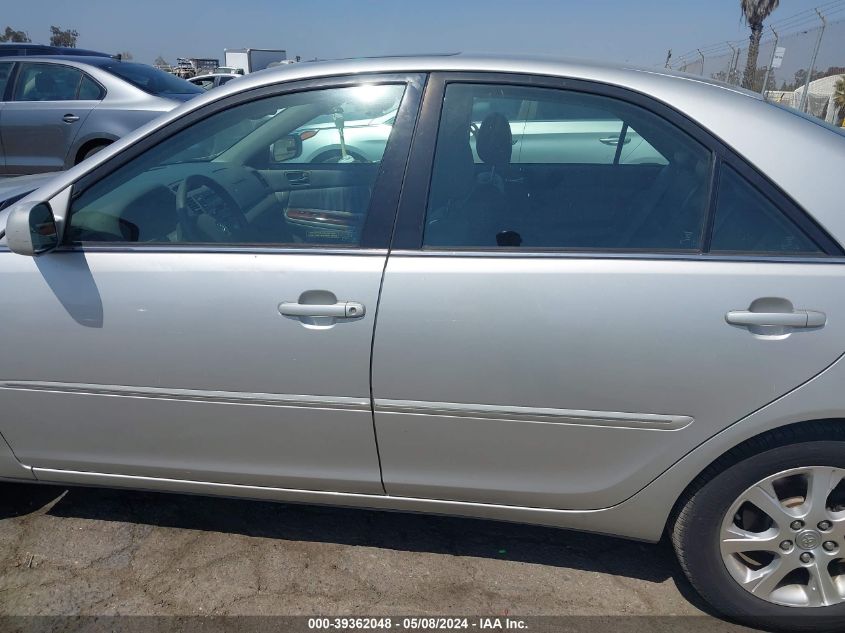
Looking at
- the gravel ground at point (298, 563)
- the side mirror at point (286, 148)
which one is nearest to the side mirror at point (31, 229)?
the side mirror at point (286, 148)

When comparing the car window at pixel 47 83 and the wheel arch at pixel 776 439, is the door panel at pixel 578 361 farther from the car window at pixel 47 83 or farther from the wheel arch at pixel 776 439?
the car window at pixel 47 83

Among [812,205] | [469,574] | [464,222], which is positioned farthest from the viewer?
Answer: [469,574]

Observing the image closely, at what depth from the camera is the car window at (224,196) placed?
85.8 inches

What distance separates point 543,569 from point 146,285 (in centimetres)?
165

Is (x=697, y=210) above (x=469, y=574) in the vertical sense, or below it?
above

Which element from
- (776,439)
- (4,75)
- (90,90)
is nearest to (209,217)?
(776,439)

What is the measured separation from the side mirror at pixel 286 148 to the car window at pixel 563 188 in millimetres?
949

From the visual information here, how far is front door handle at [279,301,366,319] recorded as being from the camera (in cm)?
200

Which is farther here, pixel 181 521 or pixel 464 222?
pixel 181 521

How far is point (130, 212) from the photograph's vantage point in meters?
2.27

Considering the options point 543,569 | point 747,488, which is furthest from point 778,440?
point 543,569

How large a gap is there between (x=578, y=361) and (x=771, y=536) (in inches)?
31.8

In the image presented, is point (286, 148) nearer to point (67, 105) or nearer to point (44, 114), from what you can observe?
point (67, 105)

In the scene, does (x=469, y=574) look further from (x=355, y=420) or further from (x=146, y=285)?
(x=146, y=285)
